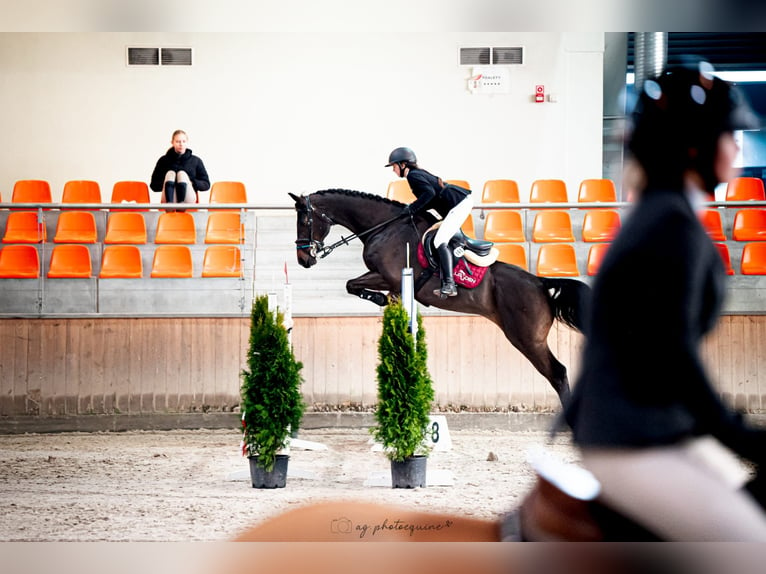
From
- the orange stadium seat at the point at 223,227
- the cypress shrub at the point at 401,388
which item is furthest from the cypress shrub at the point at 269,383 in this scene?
the orange stadium seat at the point at 223,227

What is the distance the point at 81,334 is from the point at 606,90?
423 cm

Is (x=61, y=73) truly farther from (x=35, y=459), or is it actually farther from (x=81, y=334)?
(x=35, y=459)

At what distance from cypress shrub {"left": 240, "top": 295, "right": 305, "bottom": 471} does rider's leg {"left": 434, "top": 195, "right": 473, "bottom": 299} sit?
135cm

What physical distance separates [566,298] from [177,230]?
8.91 feet

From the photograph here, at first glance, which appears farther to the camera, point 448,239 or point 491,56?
point 491,56

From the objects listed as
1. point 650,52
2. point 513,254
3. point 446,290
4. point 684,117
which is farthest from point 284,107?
point 684,117

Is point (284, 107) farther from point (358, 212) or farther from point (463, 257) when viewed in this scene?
point (463, 257)

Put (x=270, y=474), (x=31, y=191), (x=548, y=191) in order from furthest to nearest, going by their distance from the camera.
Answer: (x=31, y=191), (x=548, y=191), (x=270, y=474)

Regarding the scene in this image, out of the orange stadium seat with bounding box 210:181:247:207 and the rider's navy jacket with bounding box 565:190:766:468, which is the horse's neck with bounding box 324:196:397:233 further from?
the rider's navy jacket with bounding box 565:190:766:468

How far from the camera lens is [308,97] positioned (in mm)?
6844

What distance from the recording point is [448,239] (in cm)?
485

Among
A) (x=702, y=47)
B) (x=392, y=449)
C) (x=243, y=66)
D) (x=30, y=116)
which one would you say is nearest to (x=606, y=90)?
(x=702, y=47)

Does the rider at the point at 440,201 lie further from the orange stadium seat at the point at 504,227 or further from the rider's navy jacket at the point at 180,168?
the rider's navy jacket at the point at 180,168

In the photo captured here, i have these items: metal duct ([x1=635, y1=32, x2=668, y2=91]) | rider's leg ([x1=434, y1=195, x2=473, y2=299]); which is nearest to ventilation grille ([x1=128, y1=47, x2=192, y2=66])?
rider's leg ([x1=434, y1=195, x2=473, y2=299])
